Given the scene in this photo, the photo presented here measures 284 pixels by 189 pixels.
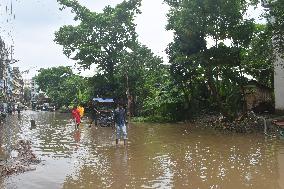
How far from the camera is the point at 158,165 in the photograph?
11.7m

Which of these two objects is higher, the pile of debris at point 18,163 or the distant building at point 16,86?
the distant building at point 16,86

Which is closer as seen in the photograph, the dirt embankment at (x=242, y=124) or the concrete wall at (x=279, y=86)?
the dirt embankment at (x=242, y=124)

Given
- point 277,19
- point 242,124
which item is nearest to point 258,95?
point 242,124

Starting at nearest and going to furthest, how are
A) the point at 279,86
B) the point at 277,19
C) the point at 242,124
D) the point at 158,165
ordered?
the point at 158,165 → the point at 277,19 → the point at 242,124 → the point at 279,86

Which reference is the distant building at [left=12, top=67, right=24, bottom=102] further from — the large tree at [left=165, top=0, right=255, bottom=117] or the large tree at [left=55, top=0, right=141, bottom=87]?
the large tree at [left=165, top=0, right=255, bottom=117]

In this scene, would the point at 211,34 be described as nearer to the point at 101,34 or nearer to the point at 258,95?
the point at 258,95

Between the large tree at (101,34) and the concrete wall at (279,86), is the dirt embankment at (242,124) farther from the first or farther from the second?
the large tree at (101,34)

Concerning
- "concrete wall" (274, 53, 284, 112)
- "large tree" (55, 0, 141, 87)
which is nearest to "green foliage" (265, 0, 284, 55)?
"concrete wall" (274, 53, 284, 112)

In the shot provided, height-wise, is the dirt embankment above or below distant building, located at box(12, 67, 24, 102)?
below

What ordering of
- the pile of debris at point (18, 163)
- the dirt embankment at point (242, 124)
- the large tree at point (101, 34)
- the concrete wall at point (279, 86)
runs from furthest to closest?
the large tree at point (101, 34)
the concrete wall at point (279, 86)
the dirt embankment at point (242, 124)
the pile of debris at point (18, 163)

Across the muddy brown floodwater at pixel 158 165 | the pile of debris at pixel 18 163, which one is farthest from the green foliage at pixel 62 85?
the pile of debris at pixel 18 163

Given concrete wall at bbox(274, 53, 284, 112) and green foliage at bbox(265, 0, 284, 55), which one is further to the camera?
concrete wall at bbox(274, 53, 284, 112)

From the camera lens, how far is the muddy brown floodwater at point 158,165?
9.38m

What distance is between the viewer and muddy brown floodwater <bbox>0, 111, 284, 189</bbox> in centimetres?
938
